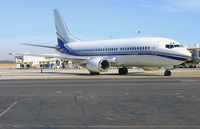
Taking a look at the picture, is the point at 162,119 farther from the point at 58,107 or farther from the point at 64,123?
the point at 58,107

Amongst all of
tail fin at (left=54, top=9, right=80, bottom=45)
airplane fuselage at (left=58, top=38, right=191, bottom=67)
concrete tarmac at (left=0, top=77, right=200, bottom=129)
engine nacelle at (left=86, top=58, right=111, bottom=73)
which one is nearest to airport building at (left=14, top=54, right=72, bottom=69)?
tail fin at (left=54, top=9, right=80, bottom=45)

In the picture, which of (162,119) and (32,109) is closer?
(162,119)

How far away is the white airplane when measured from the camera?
30.5 metres

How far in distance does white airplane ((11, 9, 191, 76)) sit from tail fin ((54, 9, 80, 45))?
2025mm

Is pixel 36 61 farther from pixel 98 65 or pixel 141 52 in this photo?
pixel 141 52

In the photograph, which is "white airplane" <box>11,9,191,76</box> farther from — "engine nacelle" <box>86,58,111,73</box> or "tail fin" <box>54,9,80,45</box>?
"tail fin" <box>54,9,80,45</box>

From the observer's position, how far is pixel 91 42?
39812 millimetres

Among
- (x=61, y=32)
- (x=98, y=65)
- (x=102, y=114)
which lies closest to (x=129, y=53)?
(x=98, y=65)

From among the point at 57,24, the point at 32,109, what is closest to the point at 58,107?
the point at 32,109

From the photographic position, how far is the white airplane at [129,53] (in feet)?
100

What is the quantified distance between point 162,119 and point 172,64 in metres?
23.2

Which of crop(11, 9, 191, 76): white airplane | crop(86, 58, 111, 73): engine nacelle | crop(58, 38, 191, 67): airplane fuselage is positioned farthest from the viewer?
crop(86, 58, 111, 73): engine nacelle

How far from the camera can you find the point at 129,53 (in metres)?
33.2

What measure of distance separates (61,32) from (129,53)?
14.8 m
